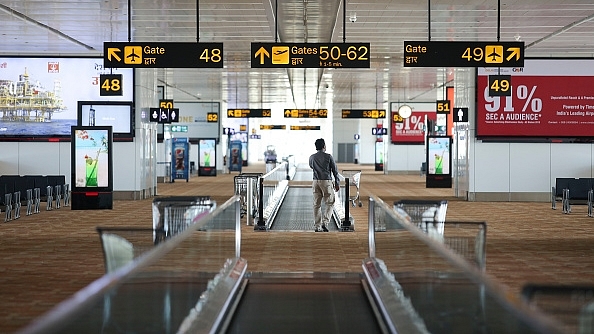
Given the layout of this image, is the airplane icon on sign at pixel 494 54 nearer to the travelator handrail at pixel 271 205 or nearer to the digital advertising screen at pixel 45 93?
the travelator handrail at pixel 271 205

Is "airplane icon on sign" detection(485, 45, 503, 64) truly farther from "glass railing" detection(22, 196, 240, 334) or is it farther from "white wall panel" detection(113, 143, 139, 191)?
"white wall panel" detection(113, 143, 139, 191)

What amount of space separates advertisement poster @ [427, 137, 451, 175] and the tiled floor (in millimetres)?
12281

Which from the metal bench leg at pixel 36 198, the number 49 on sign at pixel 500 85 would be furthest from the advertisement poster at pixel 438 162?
the metal bench leg at pixel 36 198

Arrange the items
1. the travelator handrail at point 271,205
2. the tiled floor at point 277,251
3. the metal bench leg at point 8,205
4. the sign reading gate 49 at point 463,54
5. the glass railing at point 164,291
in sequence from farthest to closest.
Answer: the metal bench leg at point 8,205 → the travelator handrail at point 271,205 → the sign reading gate 49 at point 463,54 → the tiled floor at point 277,251 → the glass railing at point 164,291

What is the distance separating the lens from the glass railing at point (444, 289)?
3668 millimetres

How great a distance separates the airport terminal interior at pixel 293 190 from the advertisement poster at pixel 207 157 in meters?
7.96

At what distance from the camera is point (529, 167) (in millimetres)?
25422

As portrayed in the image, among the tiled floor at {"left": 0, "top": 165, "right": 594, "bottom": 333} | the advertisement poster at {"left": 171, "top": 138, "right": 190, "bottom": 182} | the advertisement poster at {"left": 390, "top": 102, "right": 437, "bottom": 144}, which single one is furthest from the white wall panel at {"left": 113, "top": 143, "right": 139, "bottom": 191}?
the advertisement poster at {"left": 390, "top": 102, "right": 437, "bottom": 144}

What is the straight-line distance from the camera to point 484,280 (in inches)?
160

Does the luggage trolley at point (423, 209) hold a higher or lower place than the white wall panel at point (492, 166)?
lower

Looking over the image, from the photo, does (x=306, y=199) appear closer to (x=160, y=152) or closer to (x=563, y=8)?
(x=563, y=8)

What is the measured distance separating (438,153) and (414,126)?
14.1 meters

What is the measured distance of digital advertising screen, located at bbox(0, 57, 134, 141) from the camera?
24938mm

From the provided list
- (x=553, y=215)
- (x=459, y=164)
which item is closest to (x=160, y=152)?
(x=459, y=164)
